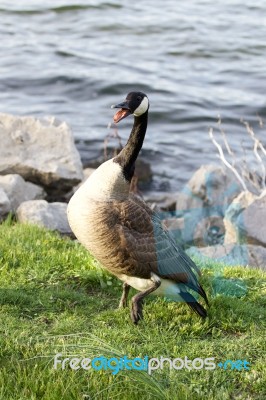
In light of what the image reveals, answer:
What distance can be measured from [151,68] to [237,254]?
11741 mm

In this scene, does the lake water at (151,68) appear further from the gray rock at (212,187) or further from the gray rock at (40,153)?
the gray rock at (40,153)

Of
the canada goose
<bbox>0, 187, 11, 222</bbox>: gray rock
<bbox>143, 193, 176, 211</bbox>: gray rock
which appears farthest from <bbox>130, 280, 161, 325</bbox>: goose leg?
<bbox>143, 193, 176, 211</bbox>: gray rock

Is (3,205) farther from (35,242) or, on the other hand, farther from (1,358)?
(1,358)

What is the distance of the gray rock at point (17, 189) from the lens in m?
9.88

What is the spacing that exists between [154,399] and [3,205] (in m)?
4.51

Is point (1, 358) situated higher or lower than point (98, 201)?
lower

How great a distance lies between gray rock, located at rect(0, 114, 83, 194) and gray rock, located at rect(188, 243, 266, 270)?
2476 millimetres

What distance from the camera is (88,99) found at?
18.1 m

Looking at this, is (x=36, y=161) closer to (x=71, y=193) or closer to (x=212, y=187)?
(x=71, y=193)

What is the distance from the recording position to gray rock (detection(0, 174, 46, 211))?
9.88m

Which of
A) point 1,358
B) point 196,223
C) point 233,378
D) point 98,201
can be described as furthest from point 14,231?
point 196,223

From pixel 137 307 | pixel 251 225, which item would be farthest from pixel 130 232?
pixel 251 225

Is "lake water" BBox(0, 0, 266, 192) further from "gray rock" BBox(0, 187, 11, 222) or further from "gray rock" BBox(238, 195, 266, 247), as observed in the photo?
"gray rock" BBox(0, 187, 11, 222)

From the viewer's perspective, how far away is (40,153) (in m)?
11.0
